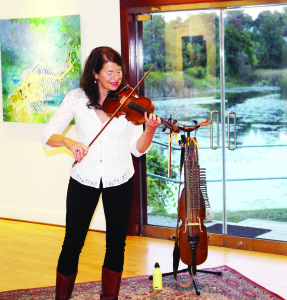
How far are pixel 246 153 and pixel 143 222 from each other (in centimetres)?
115

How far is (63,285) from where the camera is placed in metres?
3.25

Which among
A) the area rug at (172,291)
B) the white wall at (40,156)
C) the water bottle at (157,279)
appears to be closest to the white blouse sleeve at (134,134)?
the water bottle at (157,279)

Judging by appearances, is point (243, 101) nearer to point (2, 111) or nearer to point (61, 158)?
point (61, 158)

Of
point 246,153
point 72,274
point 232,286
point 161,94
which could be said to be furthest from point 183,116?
point 72,274

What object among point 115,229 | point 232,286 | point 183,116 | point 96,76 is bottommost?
point 232,286

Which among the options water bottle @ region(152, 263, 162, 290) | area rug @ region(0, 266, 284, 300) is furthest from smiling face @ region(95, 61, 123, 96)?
area rug @ region(0, 266, 284, 300)

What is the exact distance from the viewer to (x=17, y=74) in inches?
217

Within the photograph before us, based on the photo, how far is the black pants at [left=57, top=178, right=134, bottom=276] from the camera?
3089 mm

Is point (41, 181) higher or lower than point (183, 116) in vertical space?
lower

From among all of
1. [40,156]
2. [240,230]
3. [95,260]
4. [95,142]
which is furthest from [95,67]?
[40,156]

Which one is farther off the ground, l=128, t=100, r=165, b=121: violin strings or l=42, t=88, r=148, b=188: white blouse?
l=128, t=100, r=165, b=121: violin strings

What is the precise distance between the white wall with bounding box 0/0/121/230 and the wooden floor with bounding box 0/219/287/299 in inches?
15.1

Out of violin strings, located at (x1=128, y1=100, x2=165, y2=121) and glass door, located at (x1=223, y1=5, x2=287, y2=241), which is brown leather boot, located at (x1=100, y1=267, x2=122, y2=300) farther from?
glass door, located at (x1=223, y1=5, x2=287, y2=241)

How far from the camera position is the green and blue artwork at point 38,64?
203 inches
